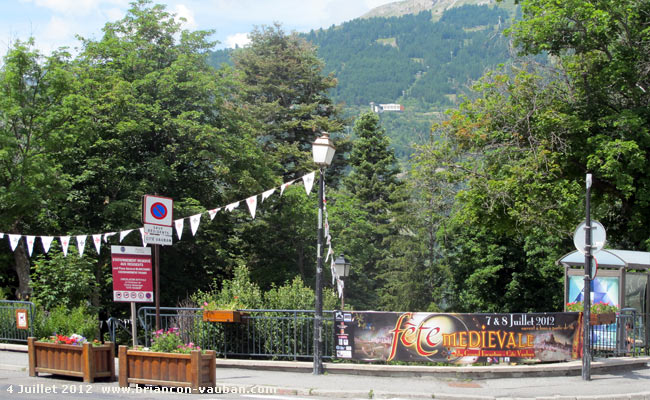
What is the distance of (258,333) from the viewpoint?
1472cm

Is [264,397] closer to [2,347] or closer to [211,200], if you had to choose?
[2,347]

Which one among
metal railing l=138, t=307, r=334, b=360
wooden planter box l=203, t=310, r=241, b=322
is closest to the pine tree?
metal railing l=138, t=307, r=334, b=360

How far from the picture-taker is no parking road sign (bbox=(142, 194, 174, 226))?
12.7 m

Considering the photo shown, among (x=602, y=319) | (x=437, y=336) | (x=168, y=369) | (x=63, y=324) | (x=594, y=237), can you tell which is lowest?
(x=63, y=324)

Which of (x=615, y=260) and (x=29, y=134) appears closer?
(x=615, y=260)

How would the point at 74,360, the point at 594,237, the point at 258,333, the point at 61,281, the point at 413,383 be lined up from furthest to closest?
the point at 61,281 < the point at 258,333 < the point at 594,237 < the point at 413,383 < the point at 74,360

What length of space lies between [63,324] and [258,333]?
5.89 m

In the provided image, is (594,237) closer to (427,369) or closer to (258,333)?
(427,369)

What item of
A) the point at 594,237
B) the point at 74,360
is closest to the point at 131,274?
the point at 74,360

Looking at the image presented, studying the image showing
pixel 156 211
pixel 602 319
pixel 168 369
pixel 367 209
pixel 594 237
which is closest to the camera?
pixel 168 369

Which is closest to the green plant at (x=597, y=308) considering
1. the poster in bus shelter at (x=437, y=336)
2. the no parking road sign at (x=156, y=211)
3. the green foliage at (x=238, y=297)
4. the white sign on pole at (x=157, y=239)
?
the poster in bus shelter at (x=437, y=336)

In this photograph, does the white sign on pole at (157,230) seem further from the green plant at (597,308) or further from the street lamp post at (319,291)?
the green plant at (597,308)

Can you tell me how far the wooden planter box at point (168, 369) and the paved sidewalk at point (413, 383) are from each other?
0.48 m

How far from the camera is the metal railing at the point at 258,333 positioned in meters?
14.4
